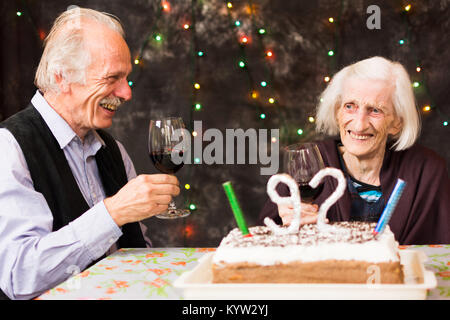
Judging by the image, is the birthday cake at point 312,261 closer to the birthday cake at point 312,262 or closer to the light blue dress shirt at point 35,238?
the birthday cake at point 312,262

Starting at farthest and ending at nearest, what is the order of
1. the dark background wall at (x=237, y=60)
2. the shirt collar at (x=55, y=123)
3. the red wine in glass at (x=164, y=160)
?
the dark background wall at (x=237, y=60) < the shirt collar at (x=55, y=123) < the red wine in glass at (x=164, y=160)

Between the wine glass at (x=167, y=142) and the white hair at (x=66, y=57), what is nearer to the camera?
the wine glass at (x=167, y=142)

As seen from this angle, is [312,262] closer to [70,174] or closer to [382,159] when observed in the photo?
[70,174]

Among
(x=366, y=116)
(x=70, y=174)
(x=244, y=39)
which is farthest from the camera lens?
(x=244, y=39)

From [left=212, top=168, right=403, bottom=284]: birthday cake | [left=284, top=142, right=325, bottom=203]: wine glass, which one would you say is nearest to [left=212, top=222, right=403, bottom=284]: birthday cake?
[left=212, top=168, right=403, bottom=284]: birthday cake

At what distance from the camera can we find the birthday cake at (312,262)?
1.04 meters

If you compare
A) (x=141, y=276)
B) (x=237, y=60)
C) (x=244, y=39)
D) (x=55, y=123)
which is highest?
(x=244, y=39)

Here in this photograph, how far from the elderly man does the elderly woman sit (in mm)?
715

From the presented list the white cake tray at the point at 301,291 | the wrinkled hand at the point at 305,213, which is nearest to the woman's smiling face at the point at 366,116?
the wrinkled hand at the point at 305,213

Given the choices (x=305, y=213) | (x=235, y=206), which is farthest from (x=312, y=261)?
(x=305, y=213)

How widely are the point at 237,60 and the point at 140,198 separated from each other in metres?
2.02

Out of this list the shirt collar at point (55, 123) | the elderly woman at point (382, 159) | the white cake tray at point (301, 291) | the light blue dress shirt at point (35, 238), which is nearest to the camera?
the white cake tray at point (301, 291)

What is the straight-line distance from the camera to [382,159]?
2.23 m

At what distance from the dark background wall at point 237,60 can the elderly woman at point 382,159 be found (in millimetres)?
1110
